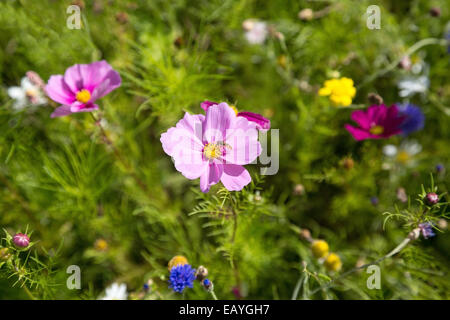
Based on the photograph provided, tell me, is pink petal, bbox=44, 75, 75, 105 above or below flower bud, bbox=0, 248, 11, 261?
above

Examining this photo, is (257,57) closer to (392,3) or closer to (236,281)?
(392,3)

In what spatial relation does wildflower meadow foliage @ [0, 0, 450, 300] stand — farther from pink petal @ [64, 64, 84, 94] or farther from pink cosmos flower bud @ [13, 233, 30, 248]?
pink cosmos flower bud @ [13, 233, 30, 248]

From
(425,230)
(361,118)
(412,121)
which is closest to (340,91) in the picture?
(361,118)

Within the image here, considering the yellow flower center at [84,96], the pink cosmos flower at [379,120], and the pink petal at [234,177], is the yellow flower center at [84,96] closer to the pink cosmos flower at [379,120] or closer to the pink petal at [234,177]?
the pink petal at [234,177]

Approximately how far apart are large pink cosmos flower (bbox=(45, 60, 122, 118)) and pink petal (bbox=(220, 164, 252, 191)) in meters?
0.35

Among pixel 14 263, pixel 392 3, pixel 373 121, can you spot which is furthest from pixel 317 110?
Answer: pixel 14 263

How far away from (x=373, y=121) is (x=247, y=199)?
0.44m

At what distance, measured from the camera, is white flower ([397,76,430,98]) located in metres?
1.21

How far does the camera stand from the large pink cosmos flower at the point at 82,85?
867 millimetres

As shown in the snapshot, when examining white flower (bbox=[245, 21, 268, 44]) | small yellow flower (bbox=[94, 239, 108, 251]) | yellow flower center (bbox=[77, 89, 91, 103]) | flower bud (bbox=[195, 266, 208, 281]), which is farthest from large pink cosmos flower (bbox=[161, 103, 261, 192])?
white flower (bbox=[245, 21, 268, 44])

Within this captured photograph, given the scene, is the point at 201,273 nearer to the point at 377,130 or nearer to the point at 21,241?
the point at 21,241

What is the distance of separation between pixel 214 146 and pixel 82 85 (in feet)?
1.38

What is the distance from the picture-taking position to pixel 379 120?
103 centimetres

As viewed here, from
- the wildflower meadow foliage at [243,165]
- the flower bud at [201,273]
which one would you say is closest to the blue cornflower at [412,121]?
the wildflower meadow foliage at [243,165]
